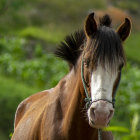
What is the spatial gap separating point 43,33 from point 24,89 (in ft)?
33.7

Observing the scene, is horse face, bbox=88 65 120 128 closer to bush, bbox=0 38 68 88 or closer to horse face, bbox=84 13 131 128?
horse face, bbox=84 13 131 128

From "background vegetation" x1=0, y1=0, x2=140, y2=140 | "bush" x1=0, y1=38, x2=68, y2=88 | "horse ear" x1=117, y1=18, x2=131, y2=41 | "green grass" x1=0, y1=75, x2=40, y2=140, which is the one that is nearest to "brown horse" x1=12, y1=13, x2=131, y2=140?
"horse ear" x1=117, y1=18, x2=131, y2=41

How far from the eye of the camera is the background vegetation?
1716 cm

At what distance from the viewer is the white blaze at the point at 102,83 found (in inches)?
167

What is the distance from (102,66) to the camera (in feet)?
14.2

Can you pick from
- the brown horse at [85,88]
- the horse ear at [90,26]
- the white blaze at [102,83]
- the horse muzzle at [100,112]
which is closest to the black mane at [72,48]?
the brown horse at [85,88]

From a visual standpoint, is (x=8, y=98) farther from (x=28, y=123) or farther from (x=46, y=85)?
(x=28, y=123)

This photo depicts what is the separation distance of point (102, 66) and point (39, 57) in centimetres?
1670

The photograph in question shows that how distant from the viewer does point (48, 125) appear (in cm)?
501

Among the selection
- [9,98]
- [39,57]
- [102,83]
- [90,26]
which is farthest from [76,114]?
[39,57]

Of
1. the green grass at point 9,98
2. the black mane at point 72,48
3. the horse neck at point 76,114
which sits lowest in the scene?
the green grass at point 9,98

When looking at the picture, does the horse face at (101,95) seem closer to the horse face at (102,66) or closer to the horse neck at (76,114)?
the horse face at (102,66)

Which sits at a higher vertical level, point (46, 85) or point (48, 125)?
point (48, 125)

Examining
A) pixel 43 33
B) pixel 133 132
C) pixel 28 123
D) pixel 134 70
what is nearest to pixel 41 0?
pixel 43 33
